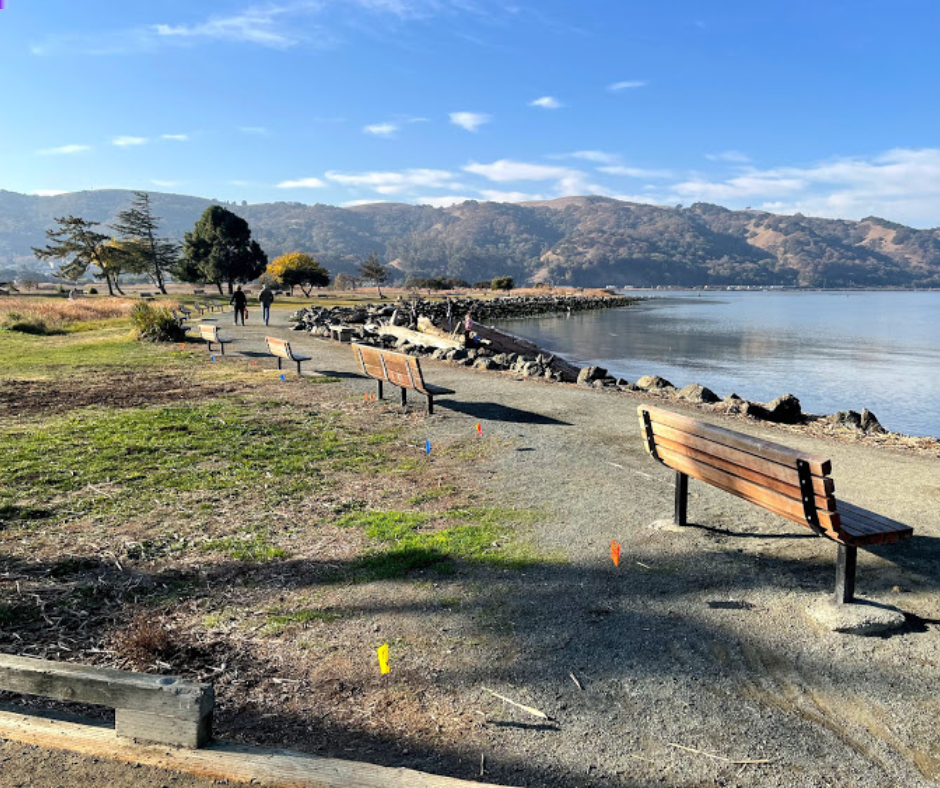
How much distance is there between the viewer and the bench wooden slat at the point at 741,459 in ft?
12.2

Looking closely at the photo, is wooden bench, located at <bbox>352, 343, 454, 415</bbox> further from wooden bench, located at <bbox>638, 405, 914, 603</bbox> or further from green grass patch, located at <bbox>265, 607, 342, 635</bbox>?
green grass patch, located at <bbox>265, 607, 342, 635</bbox>

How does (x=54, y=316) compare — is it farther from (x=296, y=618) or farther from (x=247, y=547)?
(x=296, y=618)

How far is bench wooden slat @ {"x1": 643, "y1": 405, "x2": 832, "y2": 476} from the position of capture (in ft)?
12.1

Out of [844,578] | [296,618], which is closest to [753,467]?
[844,578]

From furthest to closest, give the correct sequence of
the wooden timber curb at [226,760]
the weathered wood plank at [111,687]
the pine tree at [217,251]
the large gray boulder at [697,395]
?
the pine tree at [217,251] < the large gray boulder at [697,395] < the weathered wood plank at [111,687] < the wooden timber curb at [226,760]

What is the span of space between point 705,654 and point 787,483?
1184mm

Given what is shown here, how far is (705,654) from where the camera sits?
3525 millimetres

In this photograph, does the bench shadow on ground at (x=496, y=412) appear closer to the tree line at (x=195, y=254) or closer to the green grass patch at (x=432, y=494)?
the green grass patch at (x=432, y=494)

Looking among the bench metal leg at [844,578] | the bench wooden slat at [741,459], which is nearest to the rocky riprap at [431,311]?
the bench wooden slat at [741,459]

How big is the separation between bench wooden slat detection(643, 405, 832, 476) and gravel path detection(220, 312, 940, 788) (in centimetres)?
94

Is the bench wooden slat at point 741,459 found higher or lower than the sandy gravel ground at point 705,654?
higher

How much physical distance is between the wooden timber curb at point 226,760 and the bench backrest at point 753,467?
255 cm

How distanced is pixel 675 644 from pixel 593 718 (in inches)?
33.9

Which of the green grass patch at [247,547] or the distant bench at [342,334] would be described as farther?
the distant bench at [342,334]
